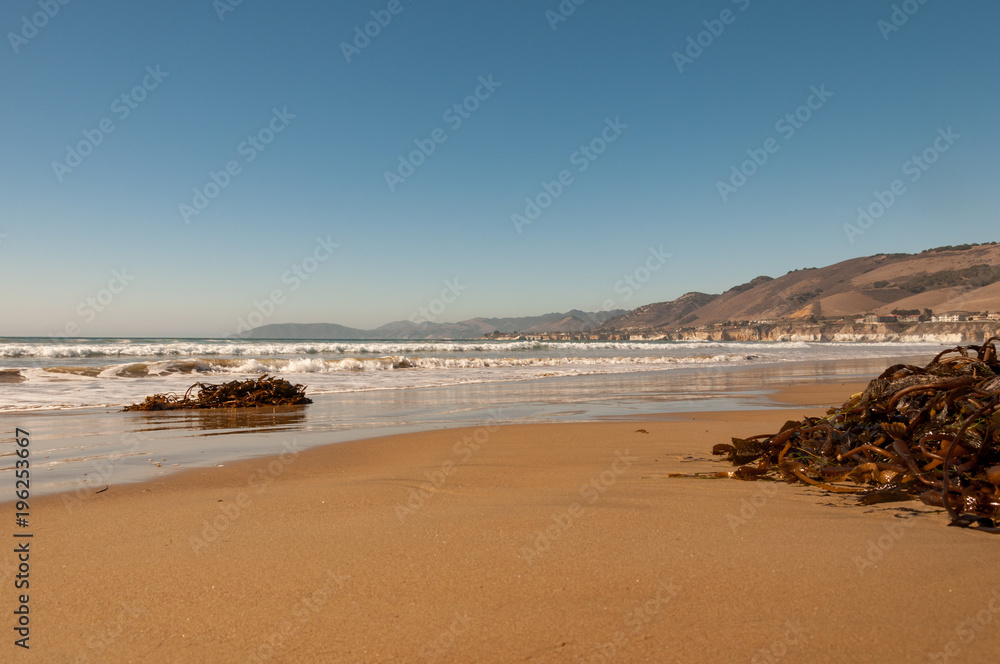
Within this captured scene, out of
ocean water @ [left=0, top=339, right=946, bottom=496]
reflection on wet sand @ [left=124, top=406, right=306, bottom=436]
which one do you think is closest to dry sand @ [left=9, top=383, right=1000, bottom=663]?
ocean water @ [left=0, top=339, right=946, bottom=496]

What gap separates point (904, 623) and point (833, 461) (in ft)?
6.23

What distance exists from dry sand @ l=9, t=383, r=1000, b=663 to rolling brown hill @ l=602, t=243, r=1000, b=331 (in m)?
89.2

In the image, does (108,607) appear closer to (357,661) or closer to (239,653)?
(239,653)

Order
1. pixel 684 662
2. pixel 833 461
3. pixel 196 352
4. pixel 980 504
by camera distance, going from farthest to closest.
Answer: pixel 196 352 → pixel 833 461 → pixel 980 504 → pixel 684 662

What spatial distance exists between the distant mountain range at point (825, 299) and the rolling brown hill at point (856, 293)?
138 millimetres

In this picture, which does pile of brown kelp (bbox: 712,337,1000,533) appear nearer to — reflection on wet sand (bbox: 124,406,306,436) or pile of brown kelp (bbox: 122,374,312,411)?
reflection on wet sand (bbox: 124,406,306,436)

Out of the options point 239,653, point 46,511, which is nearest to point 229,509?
point 46,511

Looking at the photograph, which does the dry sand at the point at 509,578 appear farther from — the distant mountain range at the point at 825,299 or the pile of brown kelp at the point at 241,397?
the distant mountain range at the point at 825,299

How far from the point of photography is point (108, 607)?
5.76 feet

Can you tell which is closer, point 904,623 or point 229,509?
point 904,623

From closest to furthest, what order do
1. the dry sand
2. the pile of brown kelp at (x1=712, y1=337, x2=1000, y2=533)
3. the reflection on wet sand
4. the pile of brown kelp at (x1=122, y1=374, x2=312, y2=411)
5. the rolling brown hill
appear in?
the dry sand < the pile of brown kelp at (x1=712, y1=337, x2=1000, y2=533) < the reflection on wet sand < the pile of brown kelp at (x1=122, y1=374, x2=312, y2=411) < the rolling brown hill

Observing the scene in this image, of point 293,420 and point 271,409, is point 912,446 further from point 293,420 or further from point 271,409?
point 271,409

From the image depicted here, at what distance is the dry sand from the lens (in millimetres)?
1469

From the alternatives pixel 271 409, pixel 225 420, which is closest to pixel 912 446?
pixel 225 420
